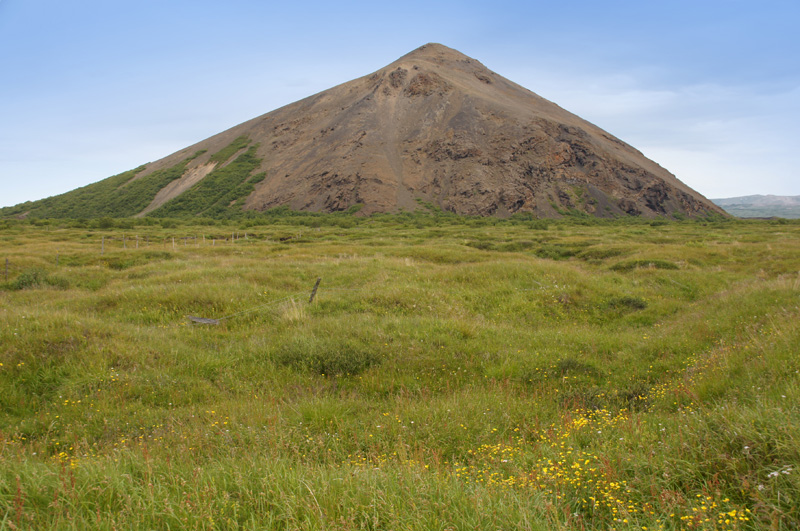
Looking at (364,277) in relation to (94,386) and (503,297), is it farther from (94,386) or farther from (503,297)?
(94,386)

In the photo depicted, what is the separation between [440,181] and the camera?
93875 mm

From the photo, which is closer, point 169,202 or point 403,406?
point 403,406

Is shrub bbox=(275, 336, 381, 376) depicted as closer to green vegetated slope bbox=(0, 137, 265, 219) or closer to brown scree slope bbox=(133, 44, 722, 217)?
brown scree slope bbox=(133, 44, 722, 217)

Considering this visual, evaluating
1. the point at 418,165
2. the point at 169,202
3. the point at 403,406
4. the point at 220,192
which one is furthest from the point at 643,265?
the point at 169,202

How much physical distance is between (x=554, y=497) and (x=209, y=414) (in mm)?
4740

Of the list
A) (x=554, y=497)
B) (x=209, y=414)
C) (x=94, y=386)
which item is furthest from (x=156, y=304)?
(x=554, y=497)

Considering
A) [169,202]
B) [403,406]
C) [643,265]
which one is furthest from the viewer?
[169,202]

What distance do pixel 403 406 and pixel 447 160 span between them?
93.8 metres

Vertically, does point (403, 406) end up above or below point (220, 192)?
below

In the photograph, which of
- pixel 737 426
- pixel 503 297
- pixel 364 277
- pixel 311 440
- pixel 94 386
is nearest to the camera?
pixel 737 426

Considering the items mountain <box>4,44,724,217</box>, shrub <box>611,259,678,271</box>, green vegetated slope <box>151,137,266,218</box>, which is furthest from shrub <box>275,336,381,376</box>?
green vegetated slope <box>151,137,266,218</box>

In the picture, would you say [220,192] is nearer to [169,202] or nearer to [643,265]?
[169,202]

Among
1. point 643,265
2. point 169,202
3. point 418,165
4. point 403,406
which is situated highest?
point 418,165

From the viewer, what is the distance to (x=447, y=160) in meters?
96.8
